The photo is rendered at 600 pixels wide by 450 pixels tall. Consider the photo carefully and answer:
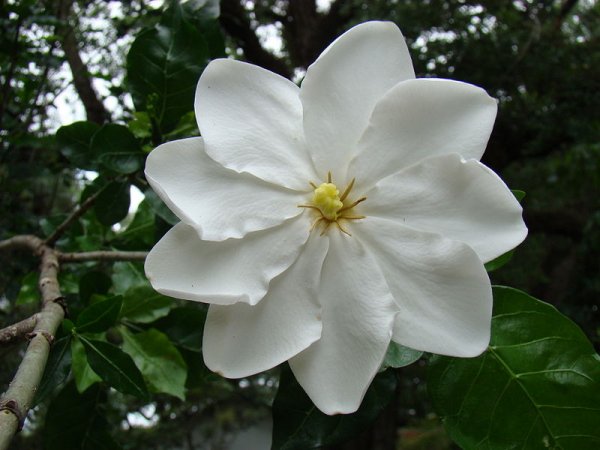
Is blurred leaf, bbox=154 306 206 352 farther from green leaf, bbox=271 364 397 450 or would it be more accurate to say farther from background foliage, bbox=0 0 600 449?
green leaf, bbox=271 364 397 450

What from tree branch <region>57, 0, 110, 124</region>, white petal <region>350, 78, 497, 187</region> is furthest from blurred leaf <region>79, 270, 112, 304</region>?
tree branch <region>57, 0, 110, 124</region>

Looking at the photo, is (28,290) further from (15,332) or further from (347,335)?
(347,335)

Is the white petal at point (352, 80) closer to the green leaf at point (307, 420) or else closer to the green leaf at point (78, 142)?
the green leaf at point (307, 420)

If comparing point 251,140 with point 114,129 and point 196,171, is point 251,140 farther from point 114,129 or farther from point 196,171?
point 114,129

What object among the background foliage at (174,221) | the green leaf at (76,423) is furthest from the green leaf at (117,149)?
the green leaf at (76,423)

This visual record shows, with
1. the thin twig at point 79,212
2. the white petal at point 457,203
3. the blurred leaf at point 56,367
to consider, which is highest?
the white petal at point 457,203

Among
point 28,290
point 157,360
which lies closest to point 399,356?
point 157,360

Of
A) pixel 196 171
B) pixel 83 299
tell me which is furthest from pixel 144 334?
pixel 196 171
